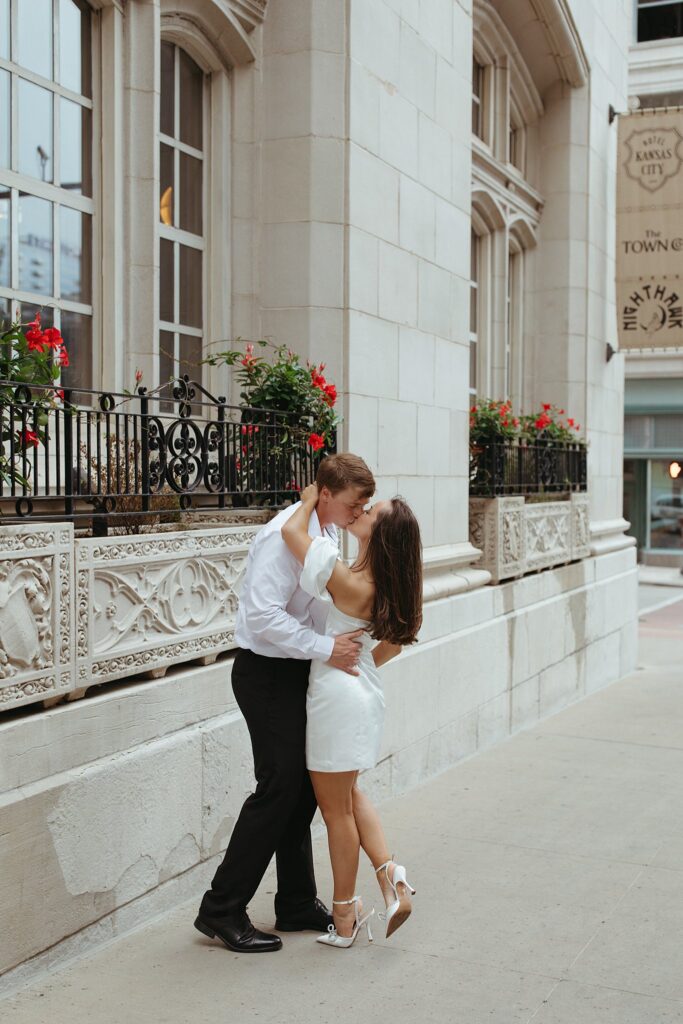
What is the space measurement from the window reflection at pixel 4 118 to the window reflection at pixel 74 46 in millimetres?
454

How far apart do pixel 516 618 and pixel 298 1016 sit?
239 inches

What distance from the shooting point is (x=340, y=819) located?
4.94 metres

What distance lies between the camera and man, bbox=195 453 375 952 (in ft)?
15.8

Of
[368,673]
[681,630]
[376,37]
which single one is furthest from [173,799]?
[681,630]

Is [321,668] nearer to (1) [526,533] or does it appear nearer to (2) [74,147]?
(2) [74,147]

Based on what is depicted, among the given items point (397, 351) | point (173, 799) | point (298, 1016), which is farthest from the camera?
point (397, 351)

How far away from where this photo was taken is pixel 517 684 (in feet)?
33.7

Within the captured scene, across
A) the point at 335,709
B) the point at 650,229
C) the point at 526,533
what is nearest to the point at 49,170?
the point at 335,709

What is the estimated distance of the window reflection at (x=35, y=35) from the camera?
599 cm

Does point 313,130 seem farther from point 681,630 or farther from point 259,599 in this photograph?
point 681,630

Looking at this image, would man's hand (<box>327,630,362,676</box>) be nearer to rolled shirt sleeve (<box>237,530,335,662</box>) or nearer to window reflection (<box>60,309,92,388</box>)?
rolled shirt sleeve (<box>237,530,335,662</box>)

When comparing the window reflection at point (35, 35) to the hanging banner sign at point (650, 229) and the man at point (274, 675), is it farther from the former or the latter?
the hanging banner sign at point (650, 229)

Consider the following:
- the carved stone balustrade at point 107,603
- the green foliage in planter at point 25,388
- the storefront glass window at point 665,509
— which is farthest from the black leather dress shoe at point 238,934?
the storefront glass window at point 665,509

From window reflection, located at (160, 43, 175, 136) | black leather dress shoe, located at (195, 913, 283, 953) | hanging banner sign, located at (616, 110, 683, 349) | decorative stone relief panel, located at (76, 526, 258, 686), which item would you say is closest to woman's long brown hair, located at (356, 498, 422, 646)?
decorative stone relief panel, located at (76, 526, 258, 686)
